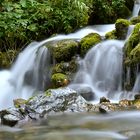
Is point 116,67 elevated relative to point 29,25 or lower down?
lower down

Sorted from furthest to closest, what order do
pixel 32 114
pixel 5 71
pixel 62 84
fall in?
pixel 5 71 < pixel 62 84 < pixel 32 114

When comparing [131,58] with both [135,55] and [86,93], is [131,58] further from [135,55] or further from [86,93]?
[86,93]

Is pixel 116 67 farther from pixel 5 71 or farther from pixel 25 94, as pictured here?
pixel 5 71

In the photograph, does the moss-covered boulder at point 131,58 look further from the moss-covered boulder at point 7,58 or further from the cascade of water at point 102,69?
the moss-covered boulder at point 7,58

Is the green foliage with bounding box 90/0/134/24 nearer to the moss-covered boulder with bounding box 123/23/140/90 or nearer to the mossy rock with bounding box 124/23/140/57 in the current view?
the moss-covered boulder with bounding box 123/23/140/90

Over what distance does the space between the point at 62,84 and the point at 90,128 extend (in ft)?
8.95

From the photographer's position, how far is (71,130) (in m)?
5.82

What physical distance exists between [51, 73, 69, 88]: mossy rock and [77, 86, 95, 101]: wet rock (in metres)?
0.46

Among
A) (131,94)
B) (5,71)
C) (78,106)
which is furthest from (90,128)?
(5,71)

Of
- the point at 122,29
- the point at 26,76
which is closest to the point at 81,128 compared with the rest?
the point at 26,76

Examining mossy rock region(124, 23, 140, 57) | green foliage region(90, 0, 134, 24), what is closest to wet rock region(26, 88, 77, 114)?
mossy rock region(124, 23, 140, 57)

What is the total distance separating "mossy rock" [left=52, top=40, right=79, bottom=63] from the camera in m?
9.28

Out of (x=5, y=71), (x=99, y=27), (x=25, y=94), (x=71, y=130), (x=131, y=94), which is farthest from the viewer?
(x=99, y=27)

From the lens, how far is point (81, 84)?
8.70 metres
